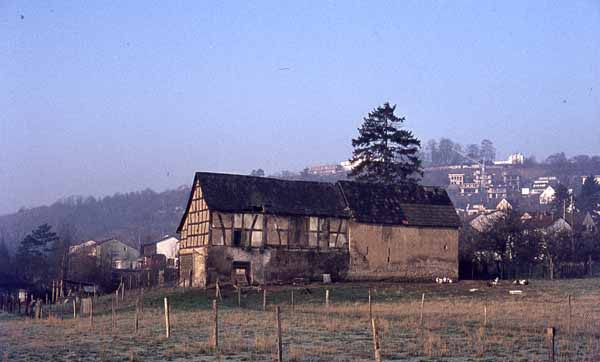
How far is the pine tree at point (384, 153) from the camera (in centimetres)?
7762

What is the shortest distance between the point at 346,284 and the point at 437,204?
11.6 metres

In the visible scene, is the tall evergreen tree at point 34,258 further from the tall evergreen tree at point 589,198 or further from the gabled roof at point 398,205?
the tall evergreen tree at point 589,198

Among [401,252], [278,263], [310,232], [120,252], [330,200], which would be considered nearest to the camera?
[278,263]

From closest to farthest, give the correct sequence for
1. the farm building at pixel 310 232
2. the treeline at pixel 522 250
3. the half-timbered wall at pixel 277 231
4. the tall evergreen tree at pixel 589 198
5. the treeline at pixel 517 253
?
the half-timbered wall at pixel 277 231, the farm building at pixel 310 232, the treeline at pixel 517 253, the treeline at pixel 522 250, the tall evergreen tree at pixel 589 198

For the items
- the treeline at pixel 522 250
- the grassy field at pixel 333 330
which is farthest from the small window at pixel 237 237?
the treeline at pixel 522 250

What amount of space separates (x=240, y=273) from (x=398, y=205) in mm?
13754

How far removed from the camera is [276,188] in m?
61.5

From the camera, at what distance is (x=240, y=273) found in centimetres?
5753

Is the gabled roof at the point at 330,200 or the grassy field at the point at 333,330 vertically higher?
the gabled roof at the point at 330,200

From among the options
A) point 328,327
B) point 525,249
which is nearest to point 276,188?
point 525,249

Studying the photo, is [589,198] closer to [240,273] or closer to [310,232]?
[310,232]

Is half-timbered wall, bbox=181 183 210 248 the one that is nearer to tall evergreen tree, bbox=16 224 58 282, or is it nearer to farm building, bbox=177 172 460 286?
farm building, bbox=177 172 460 286

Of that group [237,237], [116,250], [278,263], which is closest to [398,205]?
[278,263]

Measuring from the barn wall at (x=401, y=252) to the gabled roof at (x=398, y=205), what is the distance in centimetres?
58
